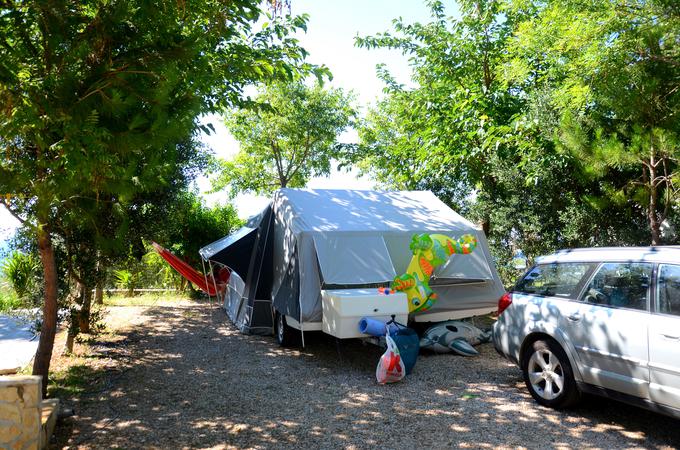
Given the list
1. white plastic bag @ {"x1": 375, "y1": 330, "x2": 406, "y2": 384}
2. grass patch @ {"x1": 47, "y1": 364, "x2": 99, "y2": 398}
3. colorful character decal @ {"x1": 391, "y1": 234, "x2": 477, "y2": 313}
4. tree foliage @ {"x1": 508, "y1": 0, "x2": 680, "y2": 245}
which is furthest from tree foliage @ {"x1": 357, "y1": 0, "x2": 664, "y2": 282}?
grass patch @ {"x1": 47, "y1": 364, "x2": 99, "y2": 398}

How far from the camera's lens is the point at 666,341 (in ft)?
12.0

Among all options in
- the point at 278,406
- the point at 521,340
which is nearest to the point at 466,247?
the point at 521,340

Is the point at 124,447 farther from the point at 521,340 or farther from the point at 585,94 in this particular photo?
the point at 585,94

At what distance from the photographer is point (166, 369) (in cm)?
651

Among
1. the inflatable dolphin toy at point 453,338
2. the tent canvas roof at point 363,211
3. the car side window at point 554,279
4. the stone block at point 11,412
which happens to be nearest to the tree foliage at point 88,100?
the stone block at point 11,412

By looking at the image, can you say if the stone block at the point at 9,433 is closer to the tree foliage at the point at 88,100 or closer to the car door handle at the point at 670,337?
the tree foliage at the point at 88,100

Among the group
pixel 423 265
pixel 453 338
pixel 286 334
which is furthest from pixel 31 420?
pixel 453 338

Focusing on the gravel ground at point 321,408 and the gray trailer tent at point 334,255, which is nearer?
the gravel ground at point 321,408

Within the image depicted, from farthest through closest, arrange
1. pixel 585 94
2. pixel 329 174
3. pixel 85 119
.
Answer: pixel 329 174, pixel 585 94, pixel 85 119

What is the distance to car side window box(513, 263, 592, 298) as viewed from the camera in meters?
4.59

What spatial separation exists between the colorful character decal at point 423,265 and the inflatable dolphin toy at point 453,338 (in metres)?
0.40

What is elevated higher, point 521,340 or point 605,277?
point 605,277

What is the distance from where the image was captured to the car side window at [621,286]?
4.01 m

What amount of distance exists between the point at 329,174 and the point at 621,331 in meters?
19.2
